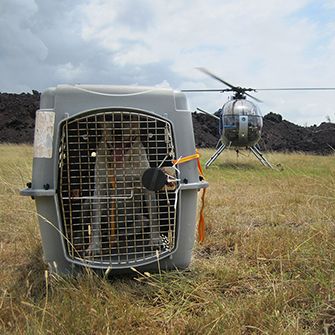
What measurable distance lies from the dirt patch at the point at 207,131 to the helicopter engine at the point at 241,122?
1387cm

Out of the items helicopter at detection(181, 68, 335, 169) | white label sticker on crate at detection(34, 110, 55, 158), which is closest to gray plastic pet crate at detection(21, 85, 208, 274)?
white label sticker on crate at detection(34, 110, 55, 158)

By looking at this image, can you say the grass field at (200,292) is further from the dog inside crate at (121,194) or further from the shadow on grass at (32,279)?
the dog inside crate at (121,194)

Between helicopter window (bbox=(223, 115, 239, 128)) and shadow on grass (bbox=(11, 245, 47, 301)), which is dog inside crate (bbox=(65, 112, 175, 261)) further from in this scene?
helicopter window (bbox=(223, 115, 239, 128))

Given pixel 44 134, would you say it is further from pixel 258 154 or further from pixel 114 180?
pixel 258 154

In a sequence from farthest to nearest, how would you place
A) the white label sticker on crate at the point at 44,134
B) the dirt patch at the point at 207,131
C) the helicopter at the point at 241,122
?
the dirt patch at the point at 207,131, the helicopter at the point at 241,122, the white label sticker on crate at the point at 44,134

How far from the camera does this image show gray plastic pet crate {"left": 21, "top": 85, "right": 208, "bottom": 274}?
1545mm

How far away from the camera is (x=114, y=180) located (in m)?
1.62

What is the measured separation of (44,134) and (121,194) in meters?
0.39

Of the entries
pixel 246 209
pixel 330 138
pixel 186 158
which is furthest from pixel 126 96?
pixel 330 138

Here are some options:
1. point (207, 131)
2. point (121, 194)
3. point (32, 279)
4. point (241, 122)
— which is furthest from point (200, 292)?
point (207, 131)

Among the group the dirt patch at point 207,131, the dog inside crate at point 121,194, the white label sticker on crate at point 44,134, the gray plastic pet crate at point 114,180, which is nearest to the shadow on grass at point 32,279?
the gray plastic pet crate at point 114,180

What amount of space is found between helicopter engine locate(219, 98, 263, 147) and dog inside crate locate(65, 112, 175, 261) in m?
7.69

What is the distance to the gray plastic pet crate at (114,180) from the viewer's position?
1.54m

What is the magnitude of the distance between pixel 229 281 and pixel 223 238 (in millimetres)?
658
